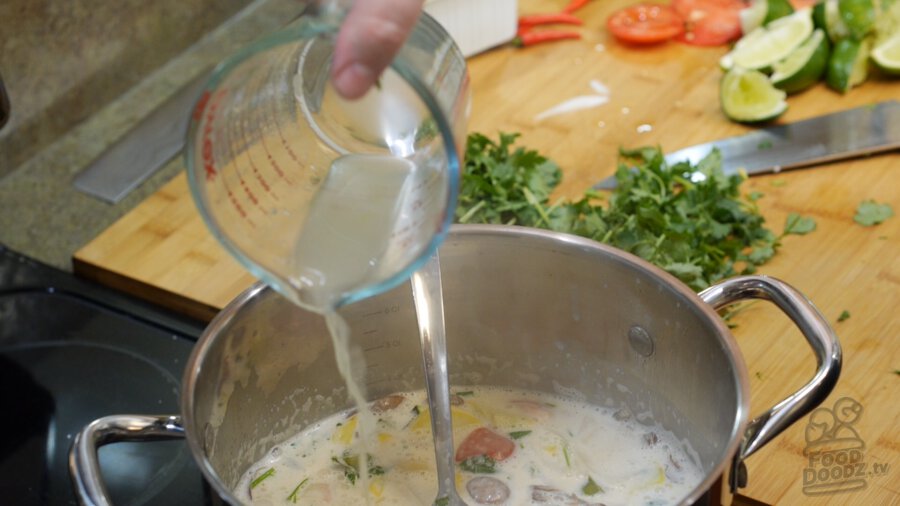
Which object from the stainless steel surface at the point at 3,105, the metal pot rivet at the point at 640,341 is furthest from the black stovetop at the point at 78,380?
the metal pot rivet at the point at 640,341

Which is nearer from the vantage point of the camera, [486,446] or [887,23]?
[486,446]

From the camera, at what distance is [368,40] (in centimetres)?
66

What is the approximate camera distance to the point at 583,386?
1134mm

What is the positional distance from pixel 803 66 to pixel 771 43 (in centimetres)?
9

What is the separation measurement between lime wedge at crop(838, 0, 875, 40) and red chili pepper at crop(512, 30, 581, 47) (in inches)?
15.4

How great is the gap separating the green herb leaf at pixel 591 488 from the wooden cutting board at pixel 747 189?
0.13 m

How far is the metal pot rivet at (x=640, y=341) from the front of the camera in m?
1.04

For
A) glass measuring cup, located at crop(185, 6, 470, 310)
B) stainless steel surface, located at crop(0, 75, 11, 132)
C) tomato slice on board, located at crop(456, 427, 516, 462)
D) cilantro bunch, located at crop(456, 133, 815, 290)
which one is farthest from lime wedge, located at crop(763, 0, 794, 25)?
stainless steel surface, located at crop(0, 75, 11, 132)

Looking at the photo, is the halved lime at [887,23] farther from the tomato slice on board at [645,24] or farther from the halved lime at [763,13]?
the tomato slice on board at [645,24]

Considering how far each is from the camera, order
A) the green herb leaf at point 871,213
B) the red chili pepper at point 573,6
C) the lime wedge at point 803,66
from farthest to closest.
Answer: the red chili pepper at point 573,6 → the lime wedge at point 803,66 → the green herb leaf at point 871,213

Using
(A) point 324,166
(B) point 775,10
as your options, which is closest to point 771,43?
(B) point 775,10

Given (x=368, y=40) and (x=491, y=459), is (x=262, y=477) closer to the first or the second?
(x=491, y=459)

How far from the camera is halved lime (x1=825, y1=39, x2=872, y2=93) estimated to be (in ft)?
5.24

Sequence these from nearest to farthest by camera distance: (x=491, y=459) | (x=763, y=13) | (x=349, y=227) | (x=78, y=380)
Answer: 1. (x=349, y=227)
2. (x=491, y=459)
3. (x=78, y=380)
4. (x=763, y=13)
